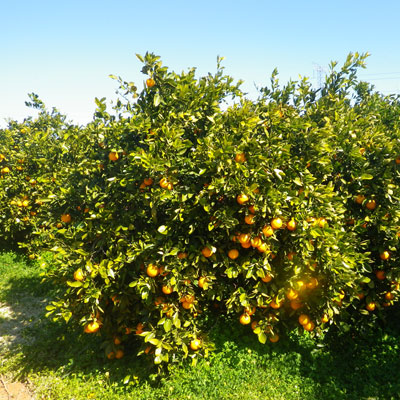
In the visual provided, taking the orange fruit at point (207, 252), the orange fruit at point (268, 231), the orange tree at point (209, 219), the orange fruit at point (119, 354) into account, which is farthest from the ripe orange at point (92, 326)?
the orange fruit at point (268, 231)

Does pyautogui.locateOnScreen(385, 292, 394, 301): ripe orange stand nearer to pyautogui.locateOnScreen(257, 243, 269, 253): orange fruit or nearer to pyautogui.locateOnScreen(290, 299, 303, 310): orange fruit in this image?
pyautogui.locateOnScreen(290, 299, 303, 310): orange fruit

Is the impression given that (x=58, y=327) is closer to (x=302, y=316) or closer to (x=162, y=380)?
(x=162, y=380)

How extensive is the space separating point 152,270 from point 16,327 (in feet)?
10.1

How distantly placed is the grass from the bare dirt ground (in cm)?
10

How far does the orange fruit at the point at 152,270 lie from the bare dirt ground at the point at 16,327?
1832mm

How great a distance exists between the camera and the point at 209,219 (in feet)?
9.98

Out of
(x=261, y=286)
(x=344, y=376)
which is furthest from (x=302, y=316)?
(x=344, y=376)

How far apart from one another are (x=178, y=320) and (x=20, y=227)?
5.47 meters

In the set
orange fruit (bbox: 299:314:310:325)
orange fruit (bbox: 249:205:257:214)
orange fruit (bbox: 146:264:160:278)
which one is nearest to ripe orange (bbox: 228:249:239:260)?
orange fruit (bbox: 249:205:257:214)

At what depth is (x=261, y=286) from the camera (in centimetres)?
315

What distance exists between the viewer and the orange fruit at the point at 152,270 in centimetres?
284

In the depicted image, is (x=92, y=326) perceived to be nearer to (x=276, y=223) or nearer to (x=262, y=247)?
(x=262, y=247)

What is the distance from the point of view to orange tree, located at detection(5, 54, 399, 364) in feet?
9.45

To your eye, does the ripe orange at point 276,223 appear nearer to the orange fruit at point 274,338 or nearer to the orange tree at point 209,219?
the orange tree at point 209,219
